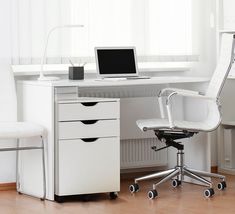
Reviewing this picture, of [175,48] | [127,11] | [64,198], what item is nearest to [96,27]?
[127,11]

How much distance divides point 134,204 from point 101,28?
1.53 meters

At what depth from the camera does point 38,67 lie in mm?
5195

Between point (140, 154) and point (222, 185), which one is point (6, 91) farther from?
point (222, 185)

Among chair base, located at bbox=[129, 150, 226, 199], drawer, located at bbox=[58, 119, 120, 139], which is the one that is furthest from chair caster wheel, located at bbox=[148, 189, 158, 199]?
drawer, located at bbox=[58, 119, 120, 139]

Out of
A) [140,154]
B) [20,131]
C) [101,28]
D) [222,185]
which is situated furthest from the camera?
[140,154]

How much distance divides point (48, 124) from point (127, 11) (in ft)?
4.40

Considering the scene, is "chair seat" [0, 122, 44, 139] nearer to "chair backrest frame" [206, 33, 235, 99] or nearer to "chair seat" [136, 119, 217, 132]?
"chair seat" [136, 119, 217, 132]

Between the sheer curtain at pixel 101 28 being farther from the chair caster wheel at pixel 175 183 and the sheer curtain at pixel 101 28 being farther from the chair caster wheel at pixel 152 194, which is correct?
the chair caster wheel at pixel 152 194

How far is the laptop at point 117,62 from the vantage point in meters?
5.15

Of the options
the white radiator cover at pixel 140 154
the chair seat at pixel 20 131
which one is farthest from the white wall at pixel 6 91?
the white radiator cover at pixel 140 154

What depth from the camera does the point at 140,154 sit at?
5.61 m

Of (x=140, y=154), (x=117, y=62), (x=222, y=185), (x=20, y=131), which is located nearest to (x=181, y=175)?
(x=222, y=185)

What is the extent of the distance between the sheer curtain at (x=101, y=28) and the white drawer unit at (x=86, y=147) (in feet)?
2.37

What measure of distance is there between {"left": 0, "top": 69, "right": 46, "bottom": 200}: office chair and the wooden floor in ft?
0.56
